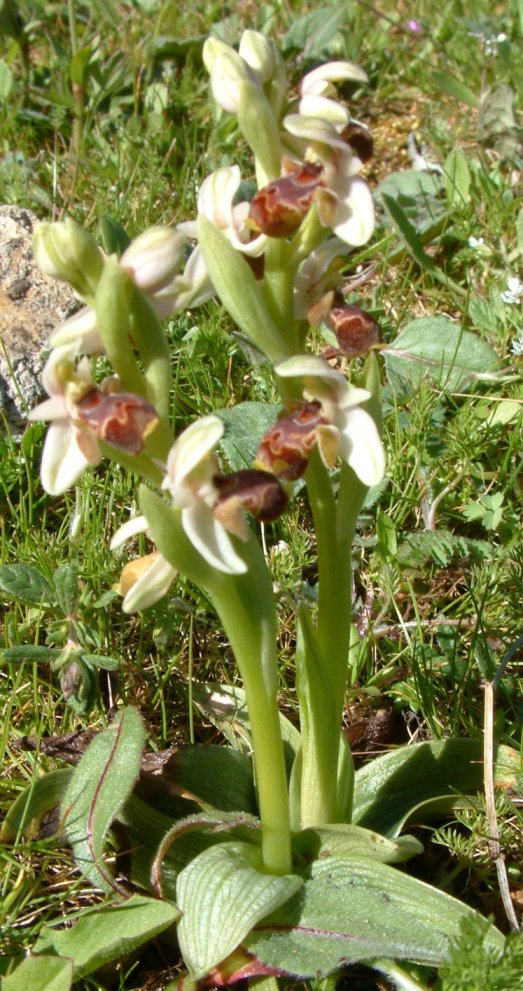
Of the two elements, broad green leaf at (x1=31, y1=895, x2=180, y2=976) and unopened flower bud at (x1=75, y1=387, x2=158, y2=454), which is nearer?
unopened flower bud at (x1=75, y1=387, x2=158, y2=454)

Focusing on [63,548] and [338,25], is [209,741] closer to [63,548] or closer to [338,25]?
[63,548]

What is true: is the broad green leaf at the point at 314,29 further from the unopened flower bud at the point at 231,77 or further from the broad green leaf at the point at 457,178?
the unopened flower bud at the point at 231,77

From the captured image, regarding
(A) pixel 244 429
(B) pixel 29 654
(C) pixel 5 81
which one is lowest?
(B) pixel 29 654

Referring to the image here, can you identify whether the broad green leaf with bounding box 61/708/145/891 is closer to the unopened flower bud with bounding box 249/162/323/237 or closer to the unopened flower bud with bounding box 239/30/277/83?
the unopened flower bud with bounding box 249/162/323/237

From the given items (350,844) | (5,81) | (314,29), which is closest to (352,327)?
(350,844)

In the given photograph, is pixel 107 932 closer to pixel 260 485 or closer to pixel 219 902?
pixel 219 902

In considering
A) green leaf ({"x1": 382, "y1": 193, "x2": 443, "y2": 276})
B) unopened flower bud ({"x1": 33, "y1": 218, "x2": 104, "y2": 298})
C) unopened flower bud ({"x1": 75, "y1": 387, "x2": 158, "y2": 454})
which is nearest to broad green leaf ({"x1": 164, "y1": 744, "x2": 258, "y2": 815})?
unopened flower bud ({"x1": 75, "y1": 387, "x2": 158, "y2": 454})

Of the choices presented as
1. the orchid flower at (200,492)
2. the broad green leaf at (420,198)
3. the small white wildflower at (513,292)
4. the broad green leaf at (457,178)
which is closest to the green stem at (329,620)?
the orchid flower at (200,492)
